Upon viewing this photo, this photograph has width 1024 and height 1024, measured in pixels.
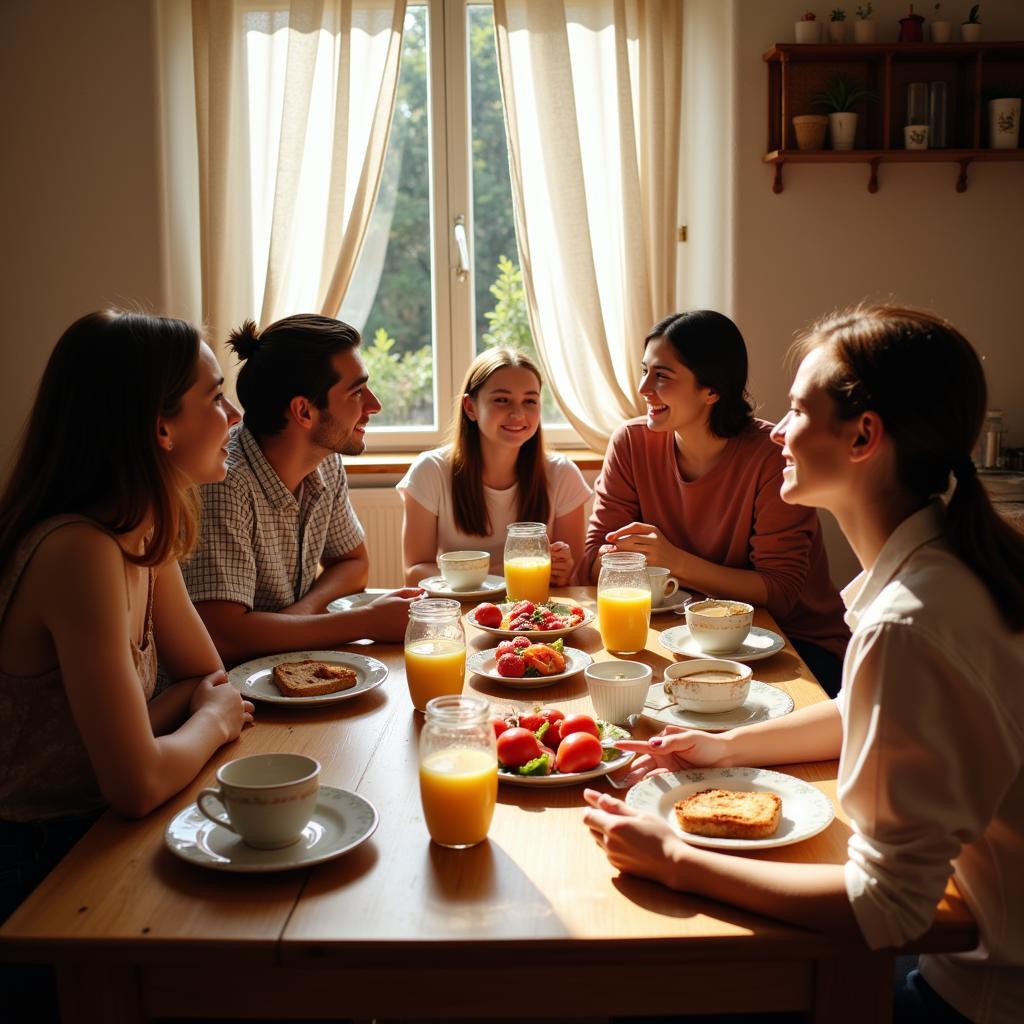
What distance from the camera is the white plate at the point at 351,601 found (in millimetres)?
2209

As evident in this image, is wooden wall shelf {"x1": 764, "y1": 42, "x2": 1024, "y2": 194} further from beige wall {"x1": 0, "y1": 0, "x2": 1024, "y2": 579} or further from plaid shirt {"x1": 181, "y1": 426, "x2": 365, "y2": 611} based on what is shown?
plaid shirt {"x1": 181, "y1": 426, "x2": 365, "y2": 611}

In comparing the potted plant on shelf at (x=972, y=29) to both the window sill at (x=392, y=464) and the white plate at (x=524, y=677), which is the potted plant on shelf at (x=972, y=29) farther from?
the white plate at (x=524, y=677)

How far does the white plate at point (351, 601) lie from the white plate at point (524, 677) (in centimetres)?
41

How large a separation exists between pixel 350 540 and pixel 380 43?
219cm

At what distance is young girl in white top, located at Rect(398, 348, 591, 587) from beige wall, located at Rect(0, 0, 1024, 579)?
1.22 meters

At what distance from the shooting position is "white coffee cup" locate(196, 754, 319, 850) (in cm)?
115

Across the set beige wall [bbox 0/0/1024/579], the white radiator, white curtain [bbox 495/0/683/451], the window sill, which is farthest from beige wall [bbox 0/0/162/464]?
white curtain [bbox 495/0/683/451]

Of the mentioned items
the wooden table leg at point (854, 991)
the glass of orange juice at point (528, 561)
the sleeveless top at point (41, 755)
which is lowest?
the wooden table leg at point (854, 991)

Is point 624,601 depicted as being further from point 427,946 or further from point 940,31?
point 940,31

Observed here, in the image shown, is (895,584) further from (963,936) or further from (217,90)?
(217,90)

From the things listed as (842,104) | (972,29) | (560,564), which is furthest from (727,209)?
(560,564)

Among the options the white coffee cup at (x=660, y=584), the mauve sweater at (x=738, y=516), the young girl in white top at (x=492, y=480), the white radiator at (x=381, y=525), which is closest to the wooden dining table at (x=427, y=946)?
the white coffee cup at (x=660, y=584)

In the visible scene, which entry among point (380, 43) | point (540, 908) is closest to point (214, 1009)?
point (540, 908)

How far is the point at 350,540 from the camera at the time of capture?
250 centimetres
